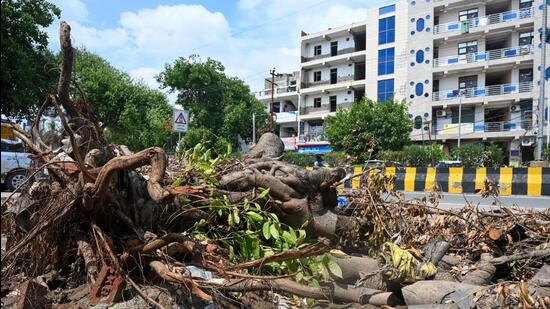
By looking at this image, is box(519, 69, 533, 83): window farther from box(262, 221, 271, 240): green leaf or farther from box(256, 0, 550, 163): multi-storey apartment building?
box(262, 221, 271, 240): green leaf

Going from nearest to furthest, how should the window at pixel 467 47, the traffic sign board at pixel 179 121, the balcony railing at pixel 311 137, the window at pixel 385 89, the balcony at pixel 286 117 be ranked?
the traffic sign board at pixel 179 121 < the window at pixel 467 47 < the window at pixel 385 89 < the balcony railing at pixel 311 137 < the balcony at pixel 286 117

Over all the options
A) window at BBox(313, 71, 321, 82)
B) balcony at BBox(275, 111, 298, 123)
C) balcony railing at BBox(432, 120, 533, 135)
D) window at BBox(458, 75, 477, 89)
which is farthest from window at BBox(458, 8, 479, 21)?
balcony at BBox(275, 111, 298, 123)

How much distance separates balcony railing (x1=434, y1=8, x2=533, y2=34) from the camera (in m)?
32.0

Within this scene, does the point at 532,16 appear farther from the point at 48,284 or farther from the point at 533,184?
the point at 48,284

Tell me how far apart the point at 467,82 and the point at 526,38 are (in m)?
5.20

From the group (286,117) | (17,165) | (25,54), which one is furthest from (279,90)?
(17,165)

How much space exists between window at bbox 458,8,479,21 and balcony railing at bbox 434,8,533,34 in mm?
705

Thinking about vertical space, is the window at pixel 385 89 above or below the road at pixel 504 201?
above

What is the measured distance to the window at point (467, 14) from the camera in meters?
34.5

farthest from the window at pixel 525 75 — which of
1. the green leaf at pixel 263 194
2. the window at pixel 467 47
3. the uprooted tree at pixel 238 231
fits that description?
the green leaf at pixel 263 194

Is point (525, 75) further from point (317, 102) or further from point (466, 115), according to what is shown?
point (317, 102)

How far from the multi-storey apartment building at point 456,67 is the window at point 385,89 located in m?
0.09

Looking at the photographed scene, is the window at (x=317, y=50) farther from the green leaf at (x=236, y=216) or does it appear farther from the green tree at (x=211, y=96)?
the green leaf at (x=236, y=216)

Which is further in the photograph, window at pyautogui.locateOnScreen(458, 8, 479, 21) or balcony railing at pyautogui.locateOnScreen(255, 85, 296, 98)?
balcony railing at pyautogui.locateOnScreen(255, 85, 296, 98)
